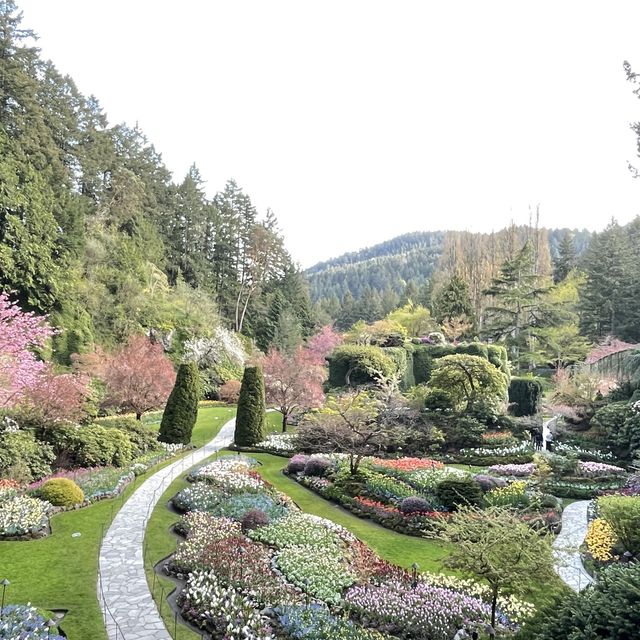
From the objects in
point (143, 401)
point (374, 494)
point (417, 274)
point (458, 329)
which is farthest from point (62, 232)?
point (417, 274)

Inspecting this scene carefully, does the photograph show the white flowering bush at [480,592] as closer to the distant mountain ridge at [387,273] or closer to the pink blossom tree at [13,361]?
the pink blossom tree at [13,361]

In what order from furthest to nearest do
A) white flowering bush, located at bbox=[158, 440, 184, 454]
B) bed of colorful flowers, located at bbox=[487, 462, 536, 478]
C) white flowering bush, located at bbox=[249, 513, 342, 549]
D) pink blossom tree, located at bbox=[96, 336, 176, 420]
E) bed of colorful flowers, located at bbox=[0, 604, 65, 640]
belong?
pink blossom tree, located at bbox=[96, 336, 176, 420]
white flowering bush, located at bbox=[158, 440, 184, 454]
bed of colorful flowers, located at bbox=[487, 462, 536, 478]
white flowering bush, located at bbox=[249, 513, 342, 549]
bed of colorful flowers, located at bbox=[0, 604, 65, 640]

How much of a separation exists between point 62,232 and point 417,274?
330ft

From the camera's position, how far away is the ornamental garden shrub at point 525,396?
27016 millimetres

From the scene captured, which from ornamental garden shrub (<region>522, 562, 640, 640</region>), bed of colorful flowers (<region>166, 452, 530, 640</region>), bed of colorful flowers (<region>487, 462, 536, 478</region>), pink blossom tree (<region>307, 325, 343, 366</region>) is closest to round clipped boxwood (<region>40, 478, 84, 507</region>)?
bed of colorful flowers (<region>166, 452, 530, 640</region>)

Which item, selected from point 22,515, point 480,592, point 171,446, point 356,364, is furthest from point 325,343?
point 480,592

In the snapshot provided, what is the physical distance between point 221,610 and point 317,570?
2.15 meters

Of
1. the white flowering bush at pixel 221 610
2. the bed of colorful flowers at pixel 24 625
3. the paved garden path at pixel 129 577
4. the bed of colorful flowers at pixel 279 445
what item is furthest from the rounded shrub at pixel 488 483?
the bed of colorful flowers at pixel 24 625

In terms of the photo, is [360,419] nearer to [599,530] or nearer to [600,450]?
[599,530]

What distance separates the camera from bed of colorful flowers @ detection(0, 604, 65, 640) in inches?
242

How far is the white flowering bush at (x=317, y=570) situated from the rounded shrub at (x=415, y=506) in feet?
11.7

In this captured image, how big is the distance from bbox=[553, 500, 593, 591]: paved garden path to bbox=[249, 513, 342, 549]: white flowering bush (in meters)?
4.40

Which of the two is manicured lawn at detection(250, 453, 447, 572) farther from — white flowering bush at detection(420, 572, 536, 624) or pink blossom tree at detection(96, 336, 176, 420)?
pink blossom tree at detection(96, 336, 176, 420)

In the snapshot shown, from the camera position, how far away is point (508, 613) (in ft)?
27.0
